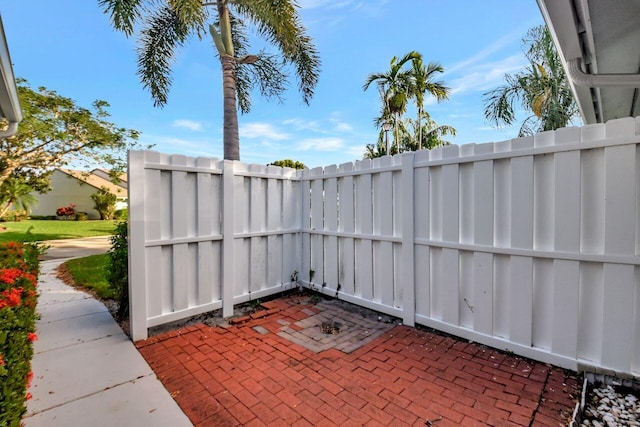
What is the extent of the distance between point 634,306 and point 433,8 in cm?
609

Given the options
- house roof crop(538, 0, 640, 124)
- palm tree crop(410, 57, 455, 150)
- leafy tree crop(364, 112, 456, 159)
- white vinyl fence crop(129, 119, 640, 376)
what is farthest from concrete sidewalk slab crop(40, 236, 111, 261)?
leafy tree crop(364, 112, 456, 159)

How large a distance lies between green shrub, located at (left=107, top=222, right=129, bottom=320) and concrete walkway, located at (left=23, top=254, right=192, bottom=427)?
24 centimetres

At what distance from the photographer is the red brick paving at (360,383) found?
197cm

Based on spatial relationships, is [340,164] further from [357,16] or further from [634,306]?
[357,16]

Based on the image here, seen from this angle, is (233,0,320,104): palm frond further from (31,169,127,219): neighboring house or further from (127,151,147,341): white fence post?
(31,169,127,219): neighboring house

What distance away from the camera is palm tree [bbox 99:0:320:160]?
6.52 m

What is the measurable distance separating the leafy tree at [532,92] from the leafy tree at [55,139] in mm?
15090

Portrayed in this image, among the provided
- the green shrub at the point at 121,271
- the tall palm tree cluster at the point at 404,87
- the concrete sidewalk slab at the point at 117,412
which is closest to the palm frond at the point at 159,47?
the green shrub at the point at 121,271

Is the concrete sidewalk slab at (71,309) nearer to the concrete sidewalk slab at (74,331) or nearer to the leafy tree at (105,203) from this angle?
the concrete sidewalk slab at (74,331)

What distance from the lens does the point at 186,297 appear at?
349 centimetres

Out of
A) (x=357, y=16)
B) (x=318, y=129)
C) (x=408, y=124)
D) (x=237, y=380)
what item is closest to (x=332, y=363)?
(x=237, y=380)

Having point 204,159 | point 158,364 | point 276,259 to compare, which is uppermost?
point 204,159

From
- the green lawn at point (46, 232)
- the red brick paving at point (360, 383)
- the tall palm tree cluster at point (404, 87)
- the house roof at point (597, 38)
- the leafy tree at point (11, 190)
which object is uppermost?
the tall palm tree cluster at point (404, 87)

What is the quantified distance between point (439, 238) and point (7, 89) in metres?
4.97
